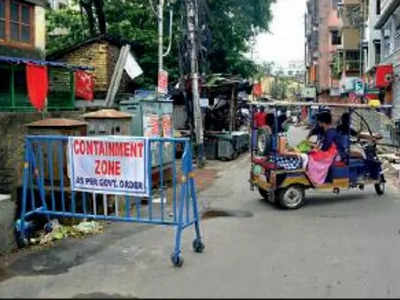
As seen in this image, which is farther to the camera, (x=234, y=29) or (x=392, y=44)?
(x=392, y=44)

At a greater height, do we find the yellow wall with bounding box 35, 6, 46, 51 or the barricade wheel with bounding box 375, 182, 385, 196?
the yellow wall with bounding box 35, 6, 46, 51

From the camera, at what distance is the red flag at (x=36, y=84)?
14207mm

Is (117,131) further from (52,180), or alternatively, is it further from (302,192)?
(302,192)

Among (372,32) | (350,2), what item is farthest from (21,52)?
(350,2)

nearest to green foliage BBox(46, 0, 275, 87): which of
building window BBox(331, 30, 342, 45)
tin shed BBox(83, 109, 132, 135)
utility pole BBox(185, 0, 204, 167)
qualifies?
utility pole BBox(185, 0, 204, 167)

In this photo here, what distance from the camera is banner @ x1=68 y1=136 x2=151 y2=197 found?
285 inches

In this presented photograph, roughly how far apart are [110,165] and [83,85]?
1182 cm

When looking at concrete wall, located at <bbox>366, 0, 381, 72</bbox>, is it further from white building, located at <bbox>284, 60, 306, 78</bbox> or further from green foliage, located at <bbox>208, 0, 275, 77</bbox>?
white building, located at <bbox>284, 60, 306, 78</bbox>

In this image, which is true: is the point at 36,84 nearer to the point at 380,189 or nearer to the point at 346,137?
the point at 346,137

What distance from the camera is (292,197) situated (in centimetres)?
1099

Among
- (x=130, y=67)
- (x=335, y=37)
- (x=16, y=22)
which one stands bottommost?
(x=130, y=67)

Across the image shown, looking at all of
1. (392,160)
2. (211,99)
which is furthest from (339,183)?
(211,99)

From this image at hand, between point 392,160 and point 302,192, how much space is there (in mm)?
9169

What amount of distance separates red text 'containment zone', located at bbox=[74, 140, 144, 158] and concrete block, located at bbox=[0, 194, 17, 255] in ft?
3.62
